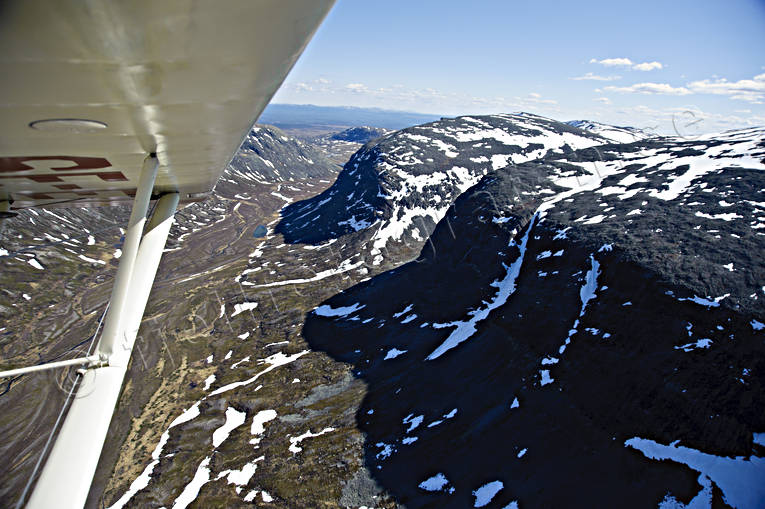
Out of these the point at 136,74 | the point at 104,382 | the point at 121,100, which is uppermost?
the point at 136,74

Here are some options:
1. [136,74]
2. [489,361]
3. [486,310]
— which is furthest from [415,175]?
[136,74]

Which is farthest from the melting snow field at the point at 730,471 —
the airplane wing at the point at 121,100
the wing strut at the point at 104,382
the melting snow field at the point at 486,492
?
the airplane wing at the point at 121,100

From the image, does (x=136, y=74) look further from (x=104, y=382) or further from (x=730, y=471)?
(x=730, y=471)

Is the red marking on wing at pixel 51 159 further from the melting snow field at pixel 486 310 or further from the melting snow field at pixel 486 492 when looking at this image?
the melting snow field at pixel 486 310

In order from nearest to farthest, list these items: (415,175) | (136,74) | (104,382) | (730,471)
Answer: (136,74)
(104,382)
(730,471)
(415,175)

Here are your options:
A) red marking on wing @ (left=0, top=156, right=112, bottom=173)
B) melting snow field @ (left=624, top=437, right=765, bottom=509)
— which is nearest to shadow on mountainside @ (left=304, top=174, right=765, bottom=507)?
melting snow field @ (left=624, top=437, right=765, bottom=509)

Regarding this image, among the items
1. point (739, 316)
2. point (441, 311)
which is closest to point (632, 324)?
point (739, 316)

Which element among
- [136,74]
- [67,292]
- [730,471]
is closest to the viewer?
[136,74]
